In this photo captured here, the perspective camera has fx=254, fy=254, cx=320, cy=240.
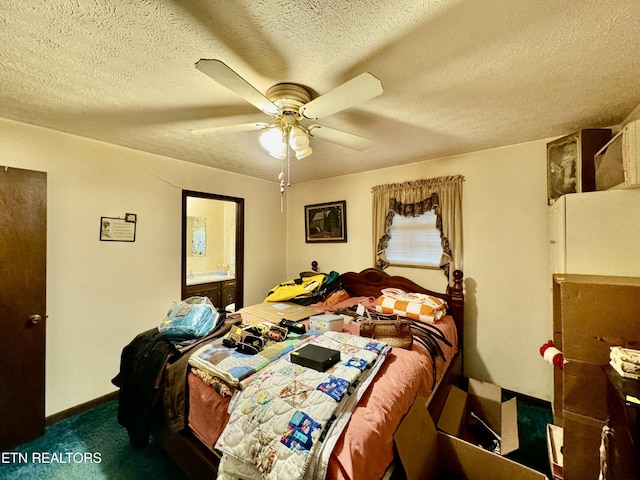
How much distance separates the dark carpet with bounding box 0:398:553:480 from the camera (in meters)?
1.69

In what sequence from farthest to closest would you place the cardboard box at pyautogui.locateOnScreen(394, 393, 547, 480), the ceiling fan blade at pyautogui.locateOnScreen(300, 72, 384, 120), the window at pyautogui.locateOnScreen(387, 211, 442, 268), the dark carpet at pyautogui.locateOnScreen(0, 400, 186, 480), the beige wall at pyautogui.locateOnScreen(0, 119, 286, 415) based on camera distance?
1. the window at pyautogui.locateOnScreen(387, 211, 442, 268)
2. the beige wall at pyautogui.locateOnScreen(0, 119, 286, 415)
3. the dark carpet at pyautogui.locateOnScreen(0, 400, 186, 480)
4. the cardboard box at pyautogui.locateOnScreen(394, 393, 547, 480)
5. the ceiling fan blade at pyautogui.locateOnScreen(300, 72, 384, 120)

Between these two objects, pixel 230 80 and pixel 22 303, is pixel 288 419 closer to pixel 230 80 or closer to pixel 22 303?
pixel 230 80

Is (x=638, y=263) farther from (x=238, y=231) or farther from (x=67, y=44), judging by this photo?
(x=238, y=231)

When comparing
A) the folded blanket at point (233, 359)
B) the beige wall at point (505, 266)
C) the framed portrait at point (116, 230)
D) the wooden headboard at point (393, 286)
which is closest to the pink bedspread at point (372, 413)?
the folded blanket at point (233, 359)

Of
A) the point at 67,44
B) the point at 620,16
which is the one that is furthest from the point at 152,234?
the point at 620,16

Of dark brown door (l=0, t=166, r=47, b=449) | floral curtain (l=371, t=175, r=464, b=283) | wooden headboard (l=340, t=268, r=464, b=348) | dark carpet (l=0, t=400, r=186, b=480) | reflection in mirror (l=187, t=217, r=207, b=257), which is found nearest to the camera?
dark carpet (l=0, t=400, r=186, b=480)

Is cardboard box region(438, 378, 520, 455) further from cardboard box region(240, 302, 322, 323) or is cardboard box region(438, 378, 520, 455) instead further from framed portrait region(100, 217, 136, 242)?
framed portrait region(100, 217, 136, 242)

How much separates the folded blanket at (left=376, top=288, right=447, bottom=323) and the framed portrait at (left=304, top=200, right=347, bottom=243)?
1216 mm

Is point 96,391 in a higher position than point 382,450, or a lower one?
lower

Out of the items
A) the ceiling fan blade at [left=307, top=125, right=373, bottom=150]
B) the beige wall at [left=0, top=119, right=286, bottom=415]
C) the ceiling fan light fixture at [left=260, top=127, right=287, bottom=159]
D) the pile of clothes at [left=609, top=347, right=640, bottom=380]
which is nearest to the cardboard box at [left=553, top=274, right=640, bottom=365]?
the pile of clothes at [left=609, top=347, right=640, bottom=380]

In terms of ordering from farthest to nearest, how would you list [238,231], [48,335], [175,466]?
[238,231] < [48,335] < [175,466]

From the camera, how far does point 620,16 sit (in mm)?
1016

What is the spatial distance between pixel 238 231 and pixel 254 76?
2.53 metres

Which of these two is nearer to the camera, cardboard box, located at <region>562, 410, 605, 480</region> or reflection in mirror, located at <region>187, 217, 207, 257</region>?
cardboard box, located at <region>562, 410, 605, 480</region>
